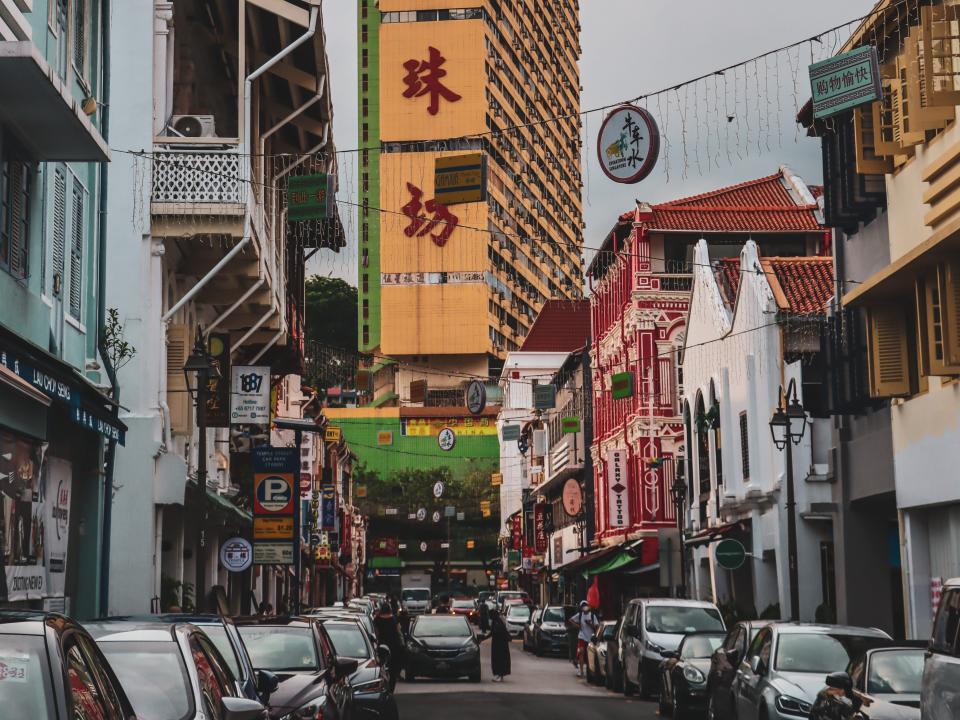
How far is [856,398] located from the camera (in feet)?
85.4

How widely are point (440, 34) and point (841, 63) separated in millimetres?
108906

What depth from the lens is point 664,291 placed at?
55.1 m

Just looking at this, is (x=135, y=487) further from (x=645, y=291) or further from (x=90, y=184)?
(x=645, y=291)

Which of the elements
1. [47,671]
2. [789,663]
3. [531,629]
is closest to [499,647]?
[789,663]

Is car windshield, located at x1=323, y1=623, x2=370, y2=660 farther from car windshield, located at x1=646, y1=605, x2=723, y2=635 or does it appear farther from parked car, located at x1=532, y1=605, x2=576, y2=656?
parked car, located at x1=532, y1=605, x2=576, y2=656

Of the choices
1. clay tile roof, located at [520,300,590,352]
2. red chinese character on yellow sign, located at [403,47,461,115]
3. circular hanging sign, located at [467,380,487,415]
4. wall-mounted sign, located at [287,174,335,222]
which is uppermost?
red chinese character on yellow sign, located at [403,47,461,115]

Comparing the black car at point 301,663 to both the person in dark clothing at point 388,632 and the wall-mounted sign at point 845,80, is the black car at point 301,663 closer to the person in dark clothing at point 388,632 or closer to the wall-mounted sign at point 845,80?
the wall-mounted sign at point 845,80

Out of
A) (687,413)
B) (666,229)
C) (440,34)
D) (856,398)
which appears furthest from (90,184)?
(440,34)

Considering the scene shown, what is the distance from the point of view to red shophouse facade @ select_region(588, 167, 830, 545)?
174 ft

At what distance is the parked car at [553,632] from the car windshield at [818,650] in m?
30.8

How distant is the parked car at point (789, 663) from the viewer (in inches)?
593

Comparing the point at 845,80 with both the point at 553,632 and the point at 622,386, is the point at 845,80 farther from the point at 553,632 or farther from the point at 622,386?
the point at 553,632

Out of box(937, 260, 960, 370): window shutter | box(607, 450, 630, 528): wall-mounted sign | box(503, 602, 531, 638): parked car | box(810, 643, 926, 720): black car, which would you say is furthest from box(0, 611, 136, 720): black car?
box(503, 602, 531, 638): parked car

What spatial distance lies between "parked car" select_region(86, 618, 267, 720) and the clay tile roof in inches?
3898
